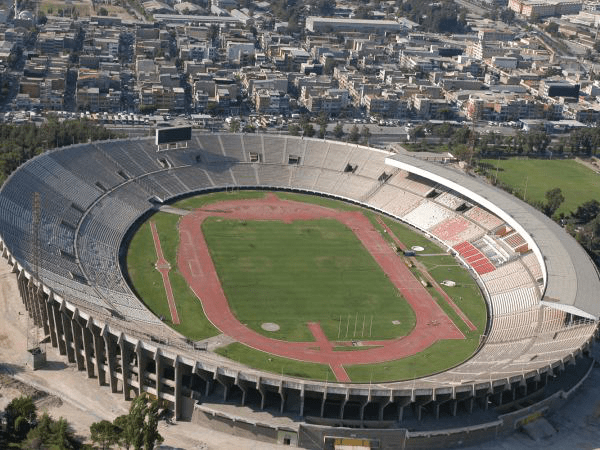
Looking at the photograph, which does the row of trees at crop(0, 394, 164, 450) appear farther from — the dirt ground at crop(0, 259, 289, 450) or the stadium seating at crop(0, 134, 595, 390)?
the stadium seating at crop(0, 134, 595, 390)

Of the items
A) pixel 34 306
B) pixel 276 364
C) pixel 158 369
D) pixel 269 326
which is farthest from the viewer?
pixel 269 326

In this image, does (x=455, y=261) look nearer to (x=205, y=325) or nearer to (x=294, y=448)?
(x=205, y=325)

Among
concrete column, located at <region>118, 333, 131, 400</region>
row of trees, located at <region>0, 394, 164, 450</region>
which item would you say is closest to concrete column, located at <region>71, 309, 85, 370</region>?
concrete column, located at <region>118, 333, 131, 400</region>

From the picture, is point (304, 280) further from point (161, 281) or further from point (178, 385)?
point (178, 385)

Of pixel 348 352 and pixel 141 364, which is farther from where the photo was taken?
pixel 348 352

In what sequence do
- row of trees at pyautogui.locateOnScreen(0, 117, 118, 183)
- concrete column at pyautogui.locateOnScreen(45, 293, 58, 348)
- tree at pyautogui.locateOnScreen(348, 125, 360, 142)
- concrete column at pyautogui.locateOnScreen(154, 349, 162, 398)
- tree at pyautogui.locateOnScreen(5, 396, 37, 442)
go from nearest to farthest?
tree at pyautogui.locateOnScreen(5, 396, 37, 442) → concrete column at pyautogui.locateOnScreen(154, 349, 162, 398) → concrete column at pyautogui.locateOnScreen(45, 293, 58, 348) → row of trees at pyautogui.locateOnScreen(0, 117, 118, 183) → tree at pyautogui.locateOnScreen(348, 125, 360, 142)

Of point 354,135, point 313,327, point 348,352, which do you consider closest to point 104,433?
point 348,352
